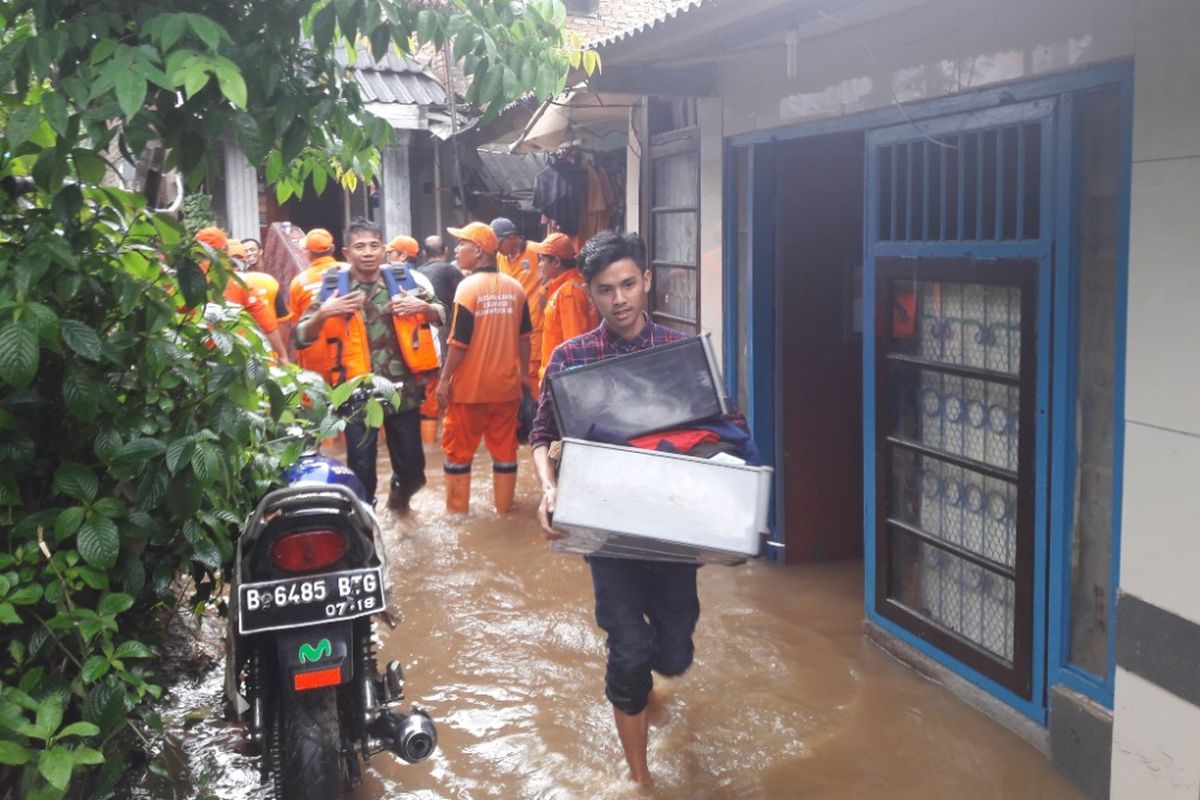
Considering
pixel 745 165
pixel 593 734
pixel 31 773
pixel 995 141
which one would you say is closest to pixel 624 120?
pixel 745 165

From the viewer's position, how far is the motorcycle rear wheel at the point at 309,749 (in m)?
3.37

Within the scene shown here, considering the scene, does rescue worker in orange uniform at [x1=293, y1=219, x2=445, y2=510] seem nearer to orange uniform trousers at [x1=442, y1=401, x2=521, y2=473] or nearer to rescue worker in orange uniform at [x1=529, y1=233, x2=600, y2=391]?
orange uniform trousers at [x1=442, y1=401, x2=521, y2=473]

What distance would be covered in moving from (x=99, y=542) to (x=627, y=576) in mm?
1674

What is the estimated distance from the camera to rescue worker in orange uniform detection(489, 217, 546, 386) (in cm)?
967

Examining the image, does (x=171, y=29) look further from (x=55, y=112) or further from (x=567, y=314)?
(x=567, y=314)

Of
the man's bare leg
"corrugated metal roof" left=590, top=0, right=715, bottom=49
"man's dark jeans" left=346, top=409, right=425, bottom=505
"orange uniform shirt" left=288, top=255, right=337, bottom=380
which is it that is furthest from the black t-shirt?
the man's bare leg

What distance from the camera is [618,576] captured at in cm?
389

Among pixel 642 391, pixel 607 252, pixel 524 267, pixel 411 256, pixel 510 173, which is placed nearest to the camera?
pixel 642 391

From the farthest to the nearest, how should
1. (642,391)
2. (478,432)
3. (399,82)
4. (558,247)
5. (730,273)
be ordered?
(399,82), (558,247), (478,432), (730,273), (642,391)

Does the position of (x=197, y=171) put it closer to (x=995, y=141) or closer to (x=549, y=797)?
(x=549, y=797)

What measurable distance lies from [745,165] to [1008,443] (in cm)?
258

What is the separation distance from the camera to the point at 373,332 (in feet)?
22.6

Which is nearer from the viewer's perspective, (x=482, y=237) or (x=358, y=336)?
(x=358, y=336)

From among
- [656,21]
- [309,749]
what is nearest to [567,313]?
[656,21]
